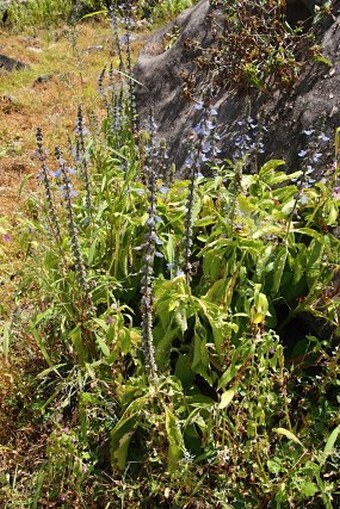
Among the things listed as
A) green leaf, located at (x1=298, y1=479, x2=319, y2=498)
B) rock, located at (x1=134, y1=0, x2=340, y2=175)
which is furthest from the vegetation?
rock, located at (x1=134, y1=0, x2=340, y2=175)

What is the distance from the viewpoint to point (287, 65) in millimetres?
4504

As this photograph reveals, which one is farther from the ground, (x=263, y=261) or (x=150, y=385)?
(x=263, y=261)

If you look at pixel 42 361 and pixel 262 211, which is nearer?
pixel 262 211

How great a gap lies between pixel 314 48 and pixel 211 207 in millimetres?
1912

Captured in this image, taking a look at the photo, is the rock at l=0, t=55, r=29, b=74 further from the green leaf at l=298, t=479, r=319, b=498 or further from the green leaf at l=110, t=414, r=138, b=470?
the green leaf at l=298, t=479, r=319, b=498

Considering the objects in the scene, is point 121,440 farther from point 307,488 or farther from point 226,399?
point 307,488

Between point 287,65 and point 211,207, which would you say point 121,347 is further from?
point 287,65

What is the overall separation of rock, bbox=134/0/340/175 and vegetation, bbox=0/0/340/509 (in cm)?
70

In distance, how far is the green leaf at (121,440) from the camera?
9.39 feet

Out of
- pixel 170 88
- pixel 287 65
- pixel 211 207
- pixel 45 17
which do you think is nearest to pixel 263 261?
pixel 211 207

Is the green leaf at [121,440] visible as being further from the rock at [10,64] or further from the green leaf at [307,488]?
the rock at [10,64]

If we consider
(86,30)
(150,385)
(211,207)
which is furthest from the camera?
(86,30)

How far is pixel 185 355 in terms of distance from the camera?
306cm

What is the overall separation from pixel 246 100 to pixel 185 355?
2.68 m
